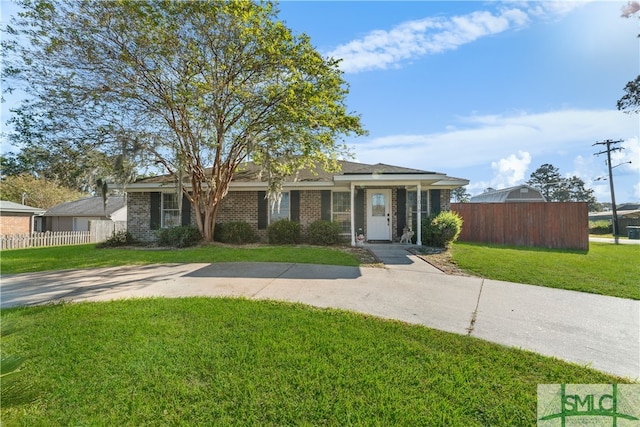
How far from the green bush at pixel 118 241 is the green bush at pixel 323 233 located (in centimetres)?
784

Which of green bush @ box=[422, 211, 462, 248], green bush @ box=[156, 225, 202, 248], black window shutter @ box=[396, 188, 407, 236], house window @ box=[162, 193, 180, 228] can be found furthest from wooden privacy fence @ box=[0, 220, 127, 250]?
green bush @ box=[422, 211, 462, 248]

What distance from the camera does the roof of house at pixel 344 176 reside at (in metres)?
11.1

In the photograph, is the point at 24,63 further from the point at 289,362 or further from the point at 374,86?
the point at 289,362

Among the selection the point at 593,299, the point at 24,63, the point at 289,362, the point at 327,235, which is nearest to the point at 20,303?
the point at 289,362

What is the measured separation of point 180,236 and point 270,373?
33.9 ft

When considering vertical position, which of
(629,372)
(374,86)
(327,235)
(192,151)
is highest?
(374,86)

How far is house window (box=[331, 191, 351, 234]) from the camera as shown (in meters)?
12.9

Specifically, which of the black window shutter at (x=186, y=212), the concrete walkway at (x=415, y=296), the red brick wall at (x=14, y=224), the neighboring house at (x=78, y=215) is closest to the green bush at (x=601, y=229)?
the concrete walkway at (x=415, y=296)

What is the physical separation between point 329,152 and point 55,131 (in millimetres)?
9017

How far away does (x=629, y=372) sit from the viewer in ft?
9.78

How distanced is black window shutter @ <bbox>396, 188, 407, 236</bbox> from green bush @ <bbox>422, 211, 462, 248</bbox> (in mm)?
1295

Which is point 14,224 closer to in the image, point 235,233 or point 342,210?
point 235,233

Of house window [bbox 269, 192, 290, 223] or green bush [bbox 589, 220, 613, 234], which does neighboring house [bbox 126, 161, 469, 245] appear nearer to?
house window [bbox 269, 192, 290, 223]

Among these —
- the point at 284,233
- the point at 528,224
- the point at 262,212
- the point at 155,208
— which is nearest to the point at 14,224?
the point at 155,208
